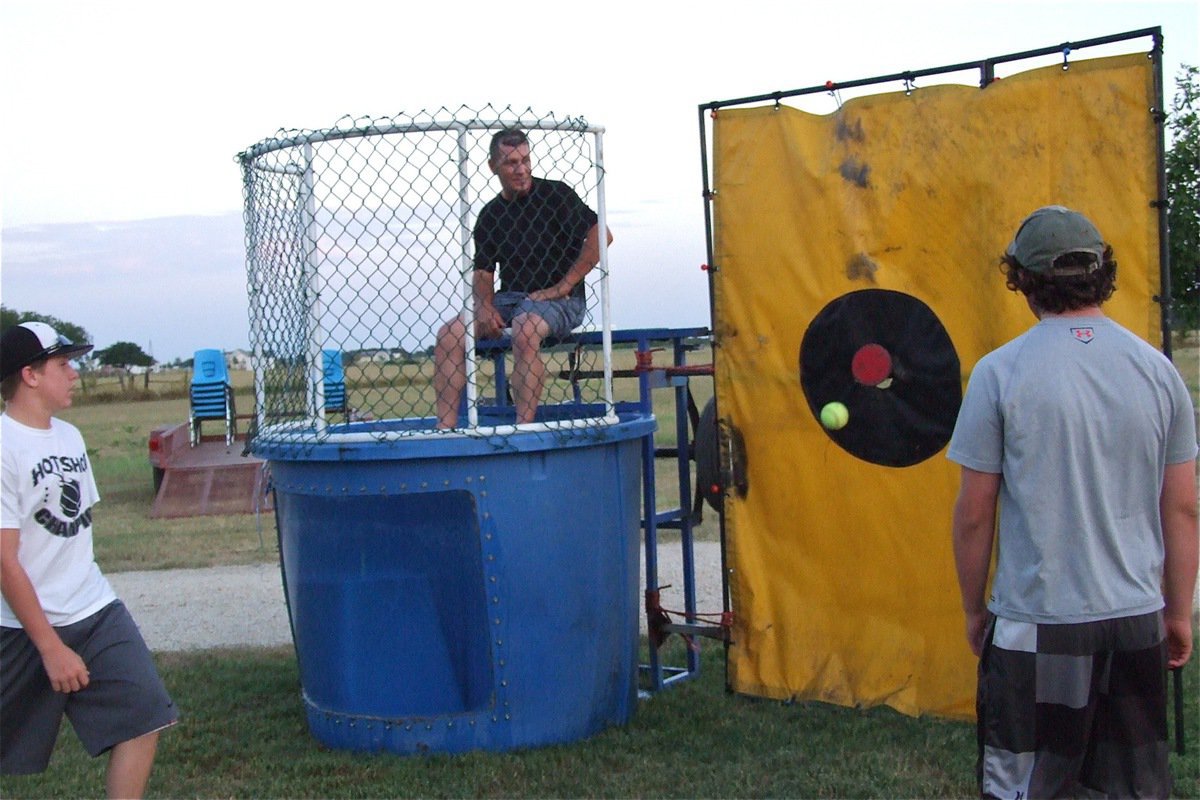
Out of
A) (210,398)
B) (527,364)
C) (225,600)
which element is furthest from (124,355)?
(527,364)

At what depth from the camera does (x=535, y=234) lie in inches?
220

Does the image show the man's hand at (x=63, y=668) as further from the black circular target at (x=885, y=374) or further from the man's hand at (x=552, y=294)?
the black circular target at (x=885, y=374)

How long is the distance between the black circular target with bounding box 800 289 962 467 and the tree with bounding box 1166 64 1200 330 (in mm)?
4242

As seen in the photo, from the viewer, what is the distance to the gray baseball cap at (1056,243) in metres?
3.22

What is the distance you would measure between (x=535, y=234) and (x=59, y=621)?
247cm

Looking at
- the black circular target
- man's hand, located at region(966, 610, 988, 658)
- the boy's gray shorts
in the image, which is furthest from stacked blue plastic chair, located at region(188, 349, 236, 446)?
man's hand, located at region(966, 610, 988, 658)

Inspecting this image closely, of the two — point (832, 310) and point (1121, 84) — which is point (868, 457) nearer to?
point (832, 310)

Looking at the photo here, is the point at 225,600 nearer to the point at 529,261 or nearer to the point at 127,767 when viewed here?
the point at 529,261

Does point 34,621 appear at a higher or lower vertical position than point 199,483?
higher

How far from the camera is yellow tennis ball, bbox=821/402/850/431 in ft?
18.0

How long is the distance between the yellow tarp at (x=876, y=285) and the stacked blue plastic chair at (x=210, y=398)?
11.3 meters

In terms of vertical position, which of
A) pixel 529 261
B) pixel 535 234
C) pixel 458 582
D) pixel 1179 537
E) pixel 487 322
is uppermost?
pixel 535 234

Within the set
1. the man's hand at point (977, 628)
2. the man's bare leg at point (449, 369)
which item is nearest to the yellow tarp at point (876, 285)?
the man's bare leg at point (449, 369)

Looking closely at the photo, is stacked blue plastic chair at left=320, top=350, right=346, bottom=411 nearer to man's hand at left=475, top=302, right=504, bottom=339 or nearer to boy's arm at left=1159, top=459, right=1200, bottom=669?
man's hand at left=475, top=302, right=504, bottom=339
